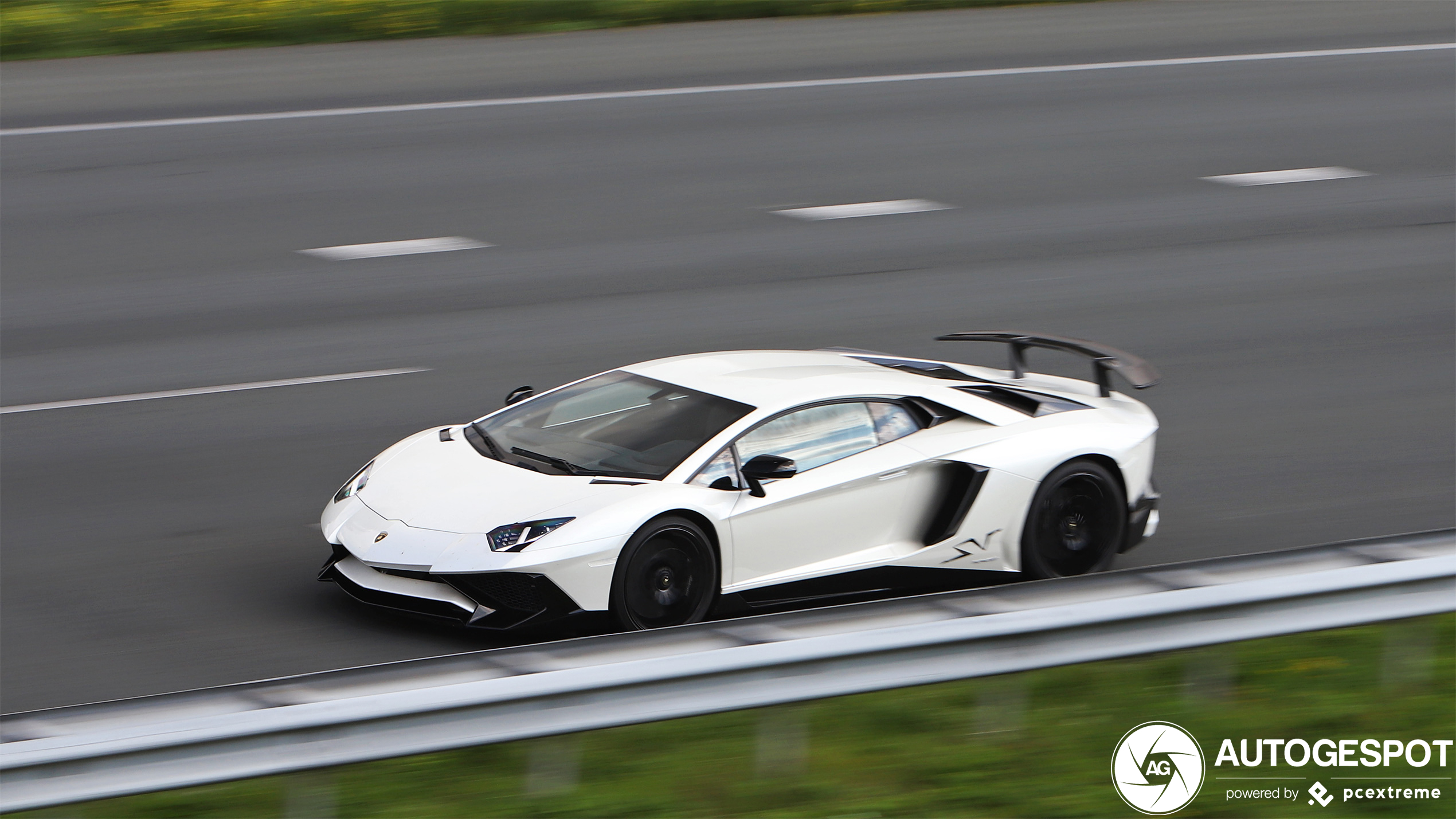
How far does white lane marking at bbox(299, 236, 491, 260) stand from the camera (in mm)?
13875

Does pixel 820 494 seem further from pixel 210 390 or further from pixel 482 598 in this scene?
pixel 210 390

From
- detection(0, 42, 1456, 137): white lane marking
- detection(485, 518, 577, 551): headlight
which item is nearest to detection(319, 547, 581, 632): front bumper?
detection(485, 518, 577, 551): headlight

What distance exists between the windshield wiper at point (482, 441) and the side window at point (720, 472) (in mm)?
Answer: 993

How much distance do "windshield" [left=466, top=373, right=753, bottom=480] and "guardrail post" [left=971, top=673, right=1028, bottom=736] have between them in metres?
2.45

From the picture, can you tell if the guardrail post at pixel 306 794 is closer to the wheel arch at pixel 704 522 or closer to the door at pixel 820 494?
the wheel arch at pixel 704 522

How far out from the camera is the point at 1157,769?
5.02 m

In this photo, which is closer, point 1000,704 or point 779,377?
point 1000,704

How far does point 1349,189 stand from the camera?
667 inches

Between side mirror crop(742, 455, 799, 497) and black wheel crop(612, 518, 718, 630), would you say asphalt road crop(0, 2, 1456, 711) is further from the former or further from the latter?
side mirror crop(742, 455, 799, 497)

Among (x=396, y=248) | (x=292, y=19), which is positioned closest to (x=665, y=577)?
(x=396, y=248)

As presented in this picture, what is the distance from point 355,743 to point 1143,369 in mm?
5499

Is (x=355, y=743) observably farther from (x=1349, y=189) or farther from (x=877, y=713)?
(x=1349, y=189)

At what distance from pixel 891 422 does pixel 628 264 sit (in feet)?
Answer: 20.3

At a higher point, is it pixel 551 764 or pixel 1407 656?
pixel 551 764
